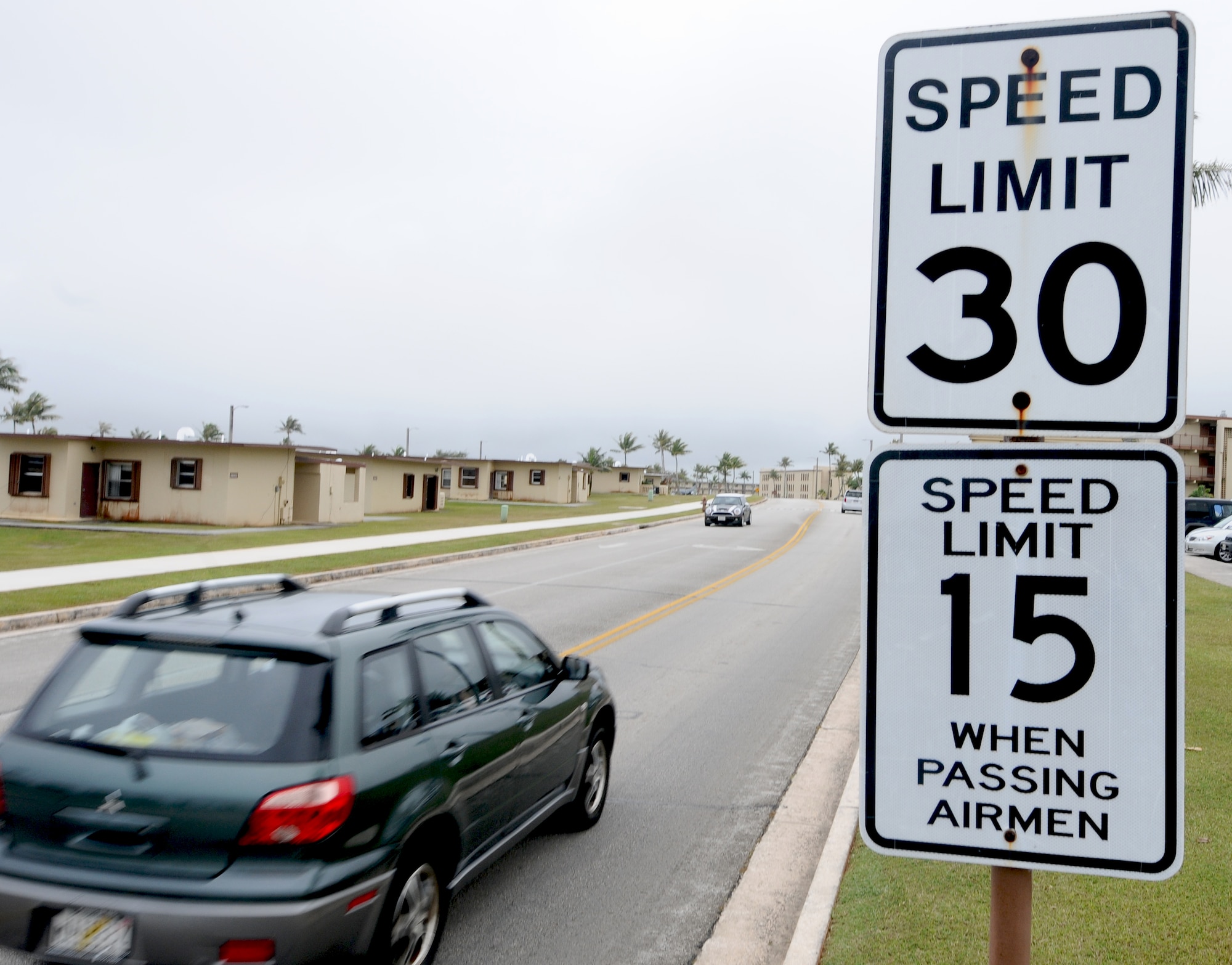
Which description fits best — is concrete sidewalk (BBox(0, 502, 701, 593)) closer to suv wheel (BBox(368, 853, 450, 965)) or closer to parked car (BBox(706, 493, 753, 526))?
parked car (BBox(706, 493, 753, 526))

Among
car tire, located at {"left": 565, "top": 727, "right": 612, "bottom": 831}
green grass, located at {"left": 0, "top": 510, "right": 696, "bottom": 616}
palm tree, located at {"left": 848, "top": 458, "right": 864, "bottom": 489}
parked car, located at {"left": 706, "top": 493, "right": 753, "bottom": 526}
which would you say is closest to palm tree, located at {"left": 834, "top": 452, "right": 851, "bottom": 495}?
palm tree, located at {"left": 848, "top": 458, "right": 864, "bottom": 489}

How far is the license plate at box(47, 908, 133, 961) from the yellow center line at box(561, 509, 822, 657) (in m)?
5.30

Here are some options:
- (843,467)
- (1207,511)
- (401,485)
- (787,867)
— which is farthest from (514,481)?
(843,467)

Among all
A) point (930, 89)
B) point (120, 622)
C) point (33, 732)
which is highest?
point (930, 89)

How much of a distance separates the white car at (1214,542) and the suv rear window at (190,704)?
35111 mm

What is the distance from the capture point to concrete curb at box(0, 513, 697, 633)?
13.9 metres

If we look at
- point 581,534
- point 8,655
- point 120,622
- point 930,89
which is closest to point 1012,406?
point 930,89

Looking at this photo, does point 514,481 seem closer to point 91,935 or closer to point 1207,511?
point 1207,511

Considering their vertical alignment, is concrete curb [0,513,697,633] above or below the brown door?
below

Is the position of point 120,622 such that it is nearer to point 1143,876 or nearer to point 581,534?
point 1143,876

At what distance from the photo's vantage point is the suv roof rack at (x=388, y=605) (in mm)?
4609

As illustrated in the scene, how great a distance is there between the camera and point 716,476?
576ft

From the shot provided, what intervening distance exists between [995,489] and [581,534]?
A: 3377 centimetres

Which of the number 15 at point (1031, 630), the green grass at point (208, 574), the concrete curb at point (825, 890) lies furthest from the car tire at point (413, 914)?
the green grass at point (208, 574)
